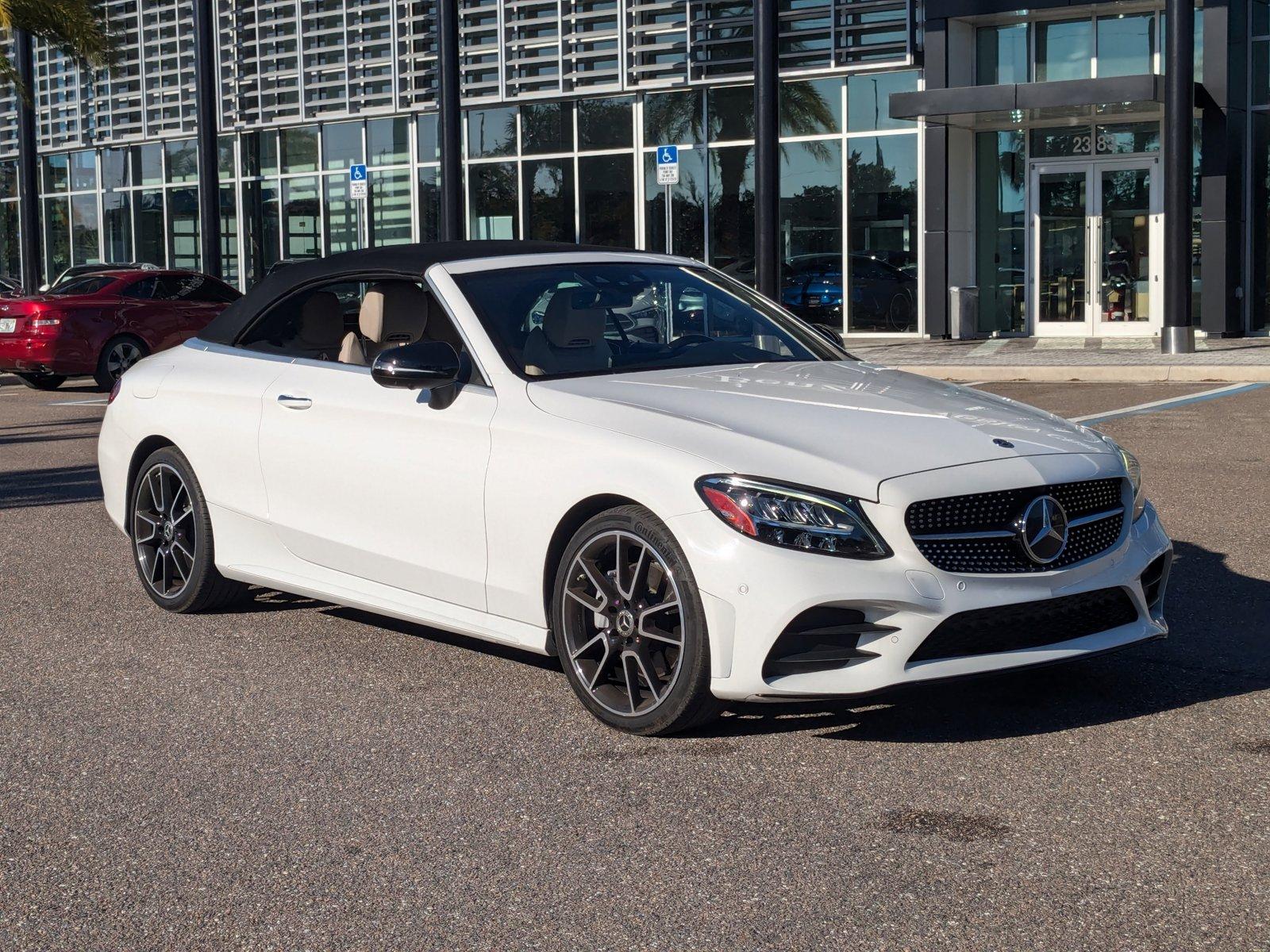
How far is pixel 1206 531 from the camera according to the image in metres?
8.31

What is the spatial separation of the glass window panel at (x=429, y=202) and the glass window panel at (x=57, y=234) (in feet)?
42.4

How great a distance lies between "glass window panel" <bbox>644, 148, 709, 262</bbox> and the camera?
28.7 meters

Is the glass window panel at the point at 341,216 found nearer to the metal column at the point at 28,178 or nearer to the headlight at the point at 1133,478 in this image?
the metal column at the point at 28,178

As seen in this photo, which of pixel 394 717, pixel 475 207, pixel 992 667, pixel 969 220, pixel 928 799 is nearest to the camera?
pixel 928 799

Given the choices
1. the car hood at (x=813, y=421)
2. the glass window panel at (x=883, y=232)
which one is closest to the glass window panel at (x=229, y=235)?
the glass window panel at (x=883, y=232)

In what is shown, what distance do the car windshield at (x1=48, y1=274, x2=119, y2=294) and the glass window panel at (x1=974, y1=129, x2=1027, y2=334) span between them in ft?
44.1

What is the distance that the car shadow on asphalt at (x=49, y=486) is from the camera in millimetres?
10461

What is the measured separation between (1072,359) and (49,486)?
13.6m

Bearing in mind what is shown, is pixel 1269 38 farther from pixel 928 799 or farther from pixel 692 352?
pixel 928 799

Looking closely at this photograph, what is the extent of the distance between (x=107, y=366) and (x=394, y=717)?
622 inches

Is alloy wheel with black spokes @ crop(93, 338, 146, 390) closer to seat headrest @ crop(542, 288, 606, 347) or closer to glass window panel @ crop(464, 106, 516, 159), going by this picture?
glass window panel @ crop(464, 106, 516, 159)

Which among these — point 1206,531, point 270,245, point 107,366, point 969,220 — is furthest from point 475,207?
point 1206,531

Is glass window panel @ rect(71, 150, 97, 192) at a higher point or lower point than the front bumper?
higher

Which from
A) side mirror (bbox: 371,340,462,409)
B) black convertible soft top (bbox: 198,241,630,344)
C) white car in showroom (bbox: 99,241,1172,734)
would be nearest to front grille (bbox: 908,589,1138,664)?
white car in showroom (bbox: 99,241,1172,734)
